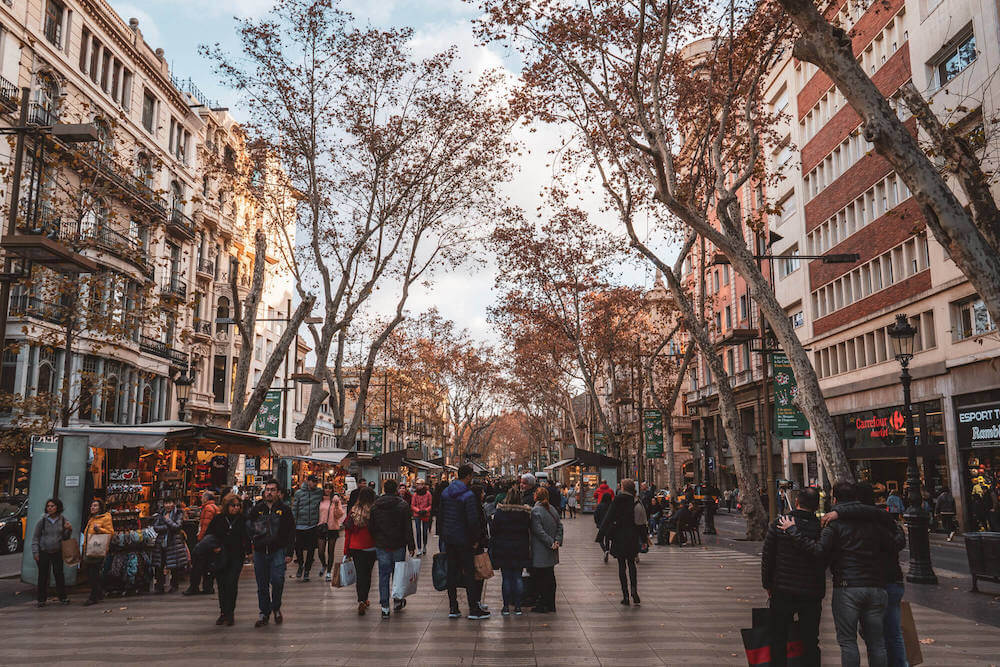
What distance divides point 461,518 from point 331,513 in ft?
19.8

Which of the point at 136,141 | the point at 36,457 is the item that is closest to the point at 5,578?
the point at 36,457

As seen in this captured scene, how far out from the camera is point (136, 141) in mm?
33281

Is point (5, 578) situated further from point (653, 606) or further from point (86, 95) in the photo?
point (86, 95)

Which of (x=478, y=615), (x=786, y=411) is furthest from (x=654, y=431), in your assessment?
(x=478, y=615)

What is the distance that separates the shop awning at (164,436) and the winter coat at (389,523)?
5.53 m

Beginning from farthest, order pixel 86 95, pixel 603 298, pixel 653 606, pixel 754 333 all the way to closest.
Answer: pixel 603 298 < pixel 86 95 < pixel 754 333 < pixel 653 606

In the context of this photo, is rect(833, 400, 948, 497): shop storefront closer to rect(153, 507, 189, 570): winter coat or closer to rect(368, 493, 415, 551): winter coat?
rect(368, 493, 415, 551): winter coat

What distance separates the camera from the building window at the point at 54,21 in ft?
90.1

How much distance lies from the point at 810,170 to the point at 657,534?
19.7 metres

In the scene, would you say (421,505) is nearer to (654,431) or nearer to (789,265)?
(654,431)

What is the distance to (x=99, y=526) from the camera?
11.9 metres

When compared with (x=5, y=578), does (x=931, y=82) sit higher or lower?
higher

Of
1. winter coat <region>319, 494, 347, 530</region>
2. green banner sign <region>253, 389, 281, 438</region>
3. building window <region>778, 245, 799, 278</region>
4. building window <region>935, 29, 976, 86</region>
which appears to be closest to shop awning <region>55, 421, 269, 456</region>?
winter coat <region>319, 494, 347, 530</region>

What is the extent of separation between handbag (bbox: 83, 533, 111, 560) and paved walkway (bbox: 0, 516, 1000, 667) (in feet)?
2.47
